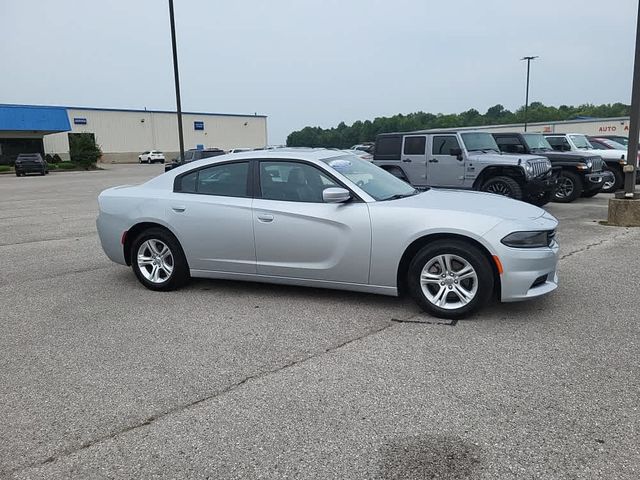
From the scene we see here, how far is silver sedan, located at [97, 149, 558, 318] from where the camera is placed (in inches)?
186

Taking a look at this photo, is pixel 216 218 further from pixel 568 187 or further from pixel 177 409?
pixel 568 187

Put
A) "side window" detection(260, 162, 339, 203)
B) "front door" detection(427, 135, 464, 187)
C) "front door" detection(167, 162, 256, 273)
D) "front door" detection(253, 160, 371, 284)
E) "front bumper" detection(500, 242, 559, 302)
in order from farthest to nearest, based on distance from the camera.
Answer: "front door" detection(427, 135, 464, 187) → "front door" detection(167, 162, 256, 273) → "side window" detection(260, 162, 339, 203) → "front door" detection(253, 160, 371, 284) → "front bumper" detection(500, 242, 559, 302)

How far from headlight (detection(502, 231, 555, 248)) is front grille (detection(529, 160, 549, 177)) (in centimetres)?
735

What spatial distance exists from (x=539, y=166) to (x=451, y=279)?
8.24 metres

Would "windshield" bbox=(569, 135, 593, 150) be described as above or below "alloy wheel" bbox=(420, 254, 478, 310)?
above

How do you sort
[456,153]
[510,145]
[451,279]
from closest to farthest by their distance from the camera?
[451,279], [456,153], [510,145]

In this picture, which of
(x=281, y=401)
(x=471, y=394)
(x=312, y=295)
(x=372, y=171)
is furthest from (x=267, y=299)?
(x=471, y=394)

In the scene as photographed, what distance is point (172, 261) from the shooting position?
19.4 feet

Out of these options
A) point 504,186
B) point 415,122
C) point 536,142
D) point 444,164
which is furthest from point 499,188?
point 415,122

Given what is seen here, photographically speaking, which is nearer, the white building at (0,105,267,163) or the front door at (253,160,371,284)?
the front door at (253,160,371,284)

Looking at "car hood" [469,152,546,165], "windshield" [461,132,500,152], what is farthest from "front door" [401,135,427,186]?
"car hood" [469,152,546,165]

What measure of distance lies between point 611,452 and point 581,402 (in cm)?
54

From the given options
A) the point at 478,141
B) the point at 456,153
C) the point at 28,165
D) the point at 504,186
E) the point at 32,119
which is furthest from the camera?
the point at 32,119

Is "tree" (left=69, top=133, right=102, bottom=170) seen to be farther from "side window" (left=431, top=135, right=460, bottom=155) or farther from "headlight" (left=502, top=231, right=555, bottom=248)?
"headlight" (left=502, top=231, right=555, bottom=248)
